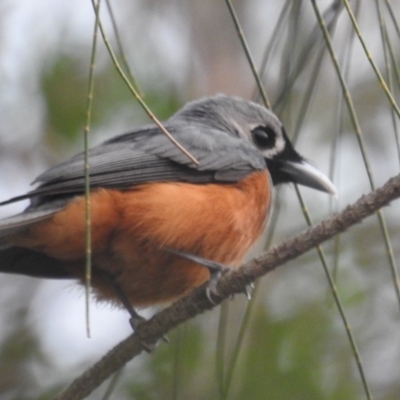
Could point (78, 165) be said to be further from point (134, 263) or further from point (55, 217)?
point (134, 263)

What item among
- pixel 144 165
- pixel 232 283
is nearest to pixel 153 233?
pixel 144 165

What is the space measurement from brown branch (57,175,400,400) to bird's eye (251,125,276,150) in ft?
4.95

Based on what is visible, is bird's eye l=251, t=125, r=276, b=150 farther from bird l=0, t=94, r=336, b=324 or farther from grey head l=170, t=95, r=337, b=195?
bird l=0, t=94, r=336, b=324

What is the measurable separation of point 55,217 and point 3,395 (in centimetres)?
171

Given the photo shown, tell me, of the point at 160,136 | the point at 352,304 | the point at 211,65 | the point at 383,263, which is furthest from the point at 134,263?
the point at 211,65

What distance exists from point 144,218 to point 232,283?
3.10 feet

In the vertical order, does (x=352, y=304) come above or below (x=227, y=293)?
below

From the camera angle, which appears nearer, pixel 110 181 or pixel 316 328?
pixel 110 181

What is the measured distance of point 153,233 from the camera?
153 inches

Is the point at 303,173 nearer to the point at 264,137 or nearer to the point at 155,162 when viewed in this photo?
the point at 264,137

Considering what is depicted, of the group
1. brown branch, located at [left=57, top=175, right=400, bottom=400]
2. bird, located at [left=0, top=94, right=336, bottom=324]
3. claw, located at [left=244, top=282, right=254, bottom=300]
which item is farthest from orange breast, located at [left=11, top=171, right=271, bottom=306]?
claw, located at [left=244, top=282, right=254, bottom=300]

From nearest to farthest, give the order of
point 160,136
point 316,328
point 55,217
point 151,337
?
point 151,337 < point 55,217 < point 160,136 < point 316,328

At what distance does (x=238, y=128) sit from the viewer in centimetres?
478

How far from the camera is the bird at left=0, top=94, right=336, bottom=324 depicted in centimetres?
382
